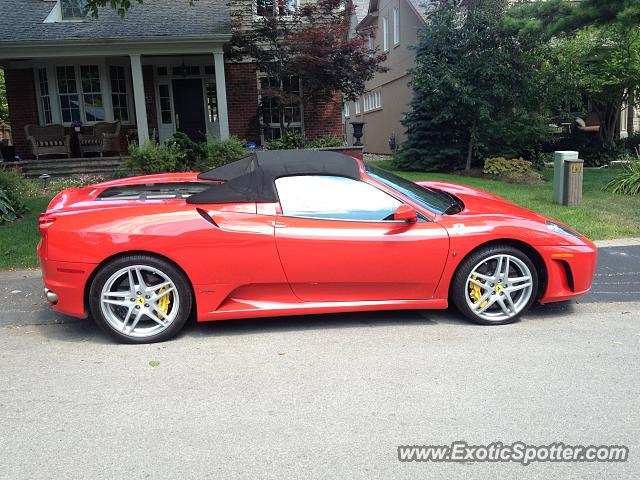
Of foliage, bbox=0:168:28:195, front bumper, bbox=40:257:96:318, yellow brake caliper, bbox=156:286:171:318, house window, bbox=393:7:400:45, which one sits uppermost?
house window, bbox=393:7:400:45

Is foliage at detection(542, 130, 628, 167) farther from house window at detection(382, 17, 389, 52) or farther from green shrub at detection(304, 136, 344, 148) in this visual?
house window at detection(382, 17, 389, 52)

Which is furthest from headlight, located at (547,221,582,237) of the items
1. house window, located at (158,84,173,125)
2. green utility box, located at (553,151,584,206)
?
house window, located at (158,84,173,125)

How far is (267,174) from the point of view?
472cm

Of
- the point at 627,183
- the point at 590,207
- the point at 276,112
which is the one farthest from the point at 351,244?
the point at 276,112

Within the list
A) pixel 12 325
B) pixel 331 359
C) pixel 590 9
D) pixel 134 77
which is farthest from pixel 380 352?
pixel 134 77

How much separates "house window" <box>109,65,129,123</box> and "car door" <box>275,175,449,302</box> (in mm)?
13342

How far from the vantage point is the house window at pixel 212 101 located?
56.0 ft

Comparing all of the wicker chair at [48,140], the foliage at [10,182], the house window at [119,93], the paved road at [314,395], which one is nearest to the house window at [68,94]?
the wicker chair at [48,140]

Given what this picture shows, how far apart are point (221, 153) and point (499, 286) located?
31.0ft

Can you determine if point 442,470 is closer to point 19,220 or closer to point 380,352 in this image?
point 380,352

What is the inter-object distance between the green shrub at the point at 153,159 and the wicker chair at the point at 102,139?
305cm

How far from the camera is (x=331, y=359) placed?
4.12m

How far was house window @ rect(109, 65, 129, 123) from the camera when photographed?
1628 cm

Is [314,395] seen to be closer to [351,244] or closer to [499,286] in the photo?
[351,244]
